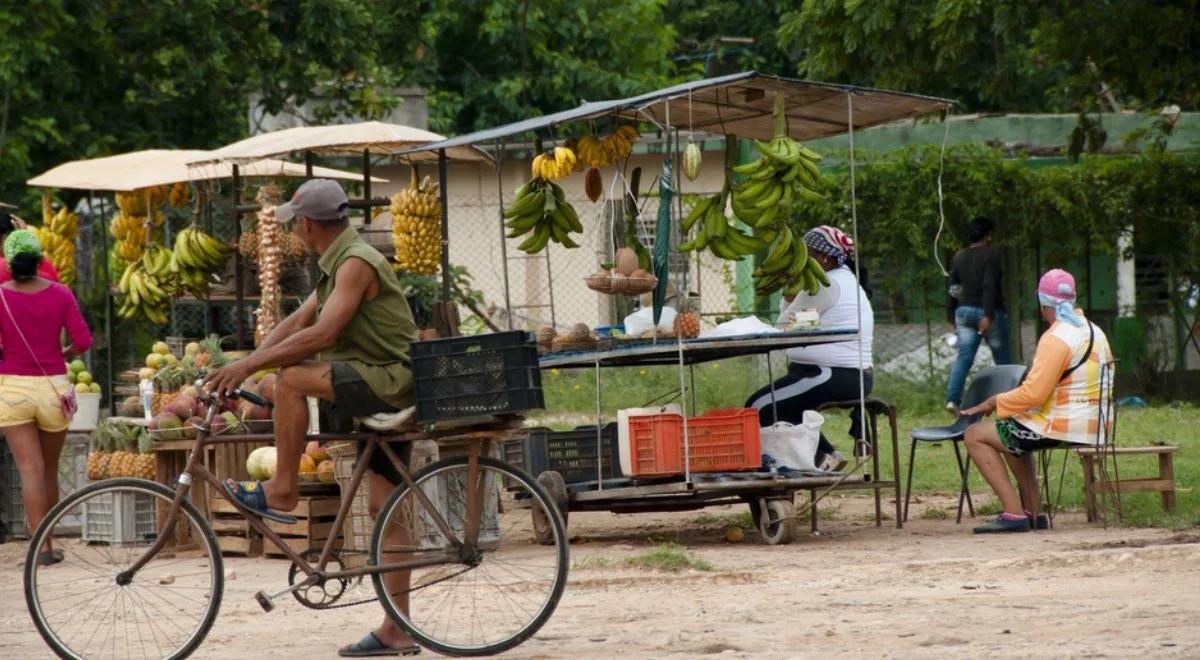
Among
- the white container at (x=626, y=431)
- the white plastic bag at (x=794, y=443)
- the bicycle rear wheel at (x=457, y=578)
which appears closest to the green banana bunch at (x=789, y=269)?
the white plastic bag at (x=794, y=443)

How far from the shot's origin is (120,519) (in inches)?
295

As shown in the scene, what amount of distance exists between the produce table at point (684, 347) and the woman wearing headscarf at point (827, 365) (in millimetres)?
366

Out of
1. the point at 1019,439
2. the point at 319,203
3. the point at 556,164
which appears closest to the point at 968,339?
the point at 1019,439

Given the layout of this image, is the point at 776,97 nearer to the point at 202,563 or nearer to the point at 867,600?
the point at 867,600

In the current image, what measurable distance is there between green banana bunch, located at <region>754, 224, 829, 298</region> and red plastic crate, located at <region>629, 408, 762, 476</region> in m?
0.92

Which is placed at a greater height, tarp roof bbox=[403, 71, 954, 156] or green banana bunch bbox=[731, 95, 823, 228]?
tarp roof bbox=[403, 71, 954, 156]

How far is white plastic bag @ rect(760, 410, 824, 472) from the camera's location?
10.8m

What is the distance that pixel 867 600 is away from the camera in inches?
322

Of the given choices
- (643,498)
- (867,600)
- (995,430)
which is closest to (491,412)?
(867,600)

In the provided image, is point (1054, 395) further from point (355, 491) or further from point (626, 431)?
point (355, 491)

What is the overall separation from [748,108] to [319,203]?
4.90 meters

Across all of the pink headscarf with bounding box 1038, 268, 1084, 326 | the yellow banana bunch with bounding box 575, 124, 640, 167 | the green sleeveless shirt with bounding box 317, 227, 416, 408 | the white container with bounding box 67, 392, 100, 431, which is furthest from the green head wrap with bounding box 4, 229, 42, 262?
the pink headscarf with bounding box 1038, 268, 1084, 326

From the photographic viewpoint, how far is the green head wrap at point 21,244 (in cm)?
1072

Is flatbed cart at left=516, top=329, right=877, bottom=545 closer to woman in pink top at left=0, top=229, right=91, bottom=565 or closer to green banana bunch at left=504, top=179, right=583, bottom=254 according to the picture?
green banana bunch at left=504, top=179, right=583, bottom=254
